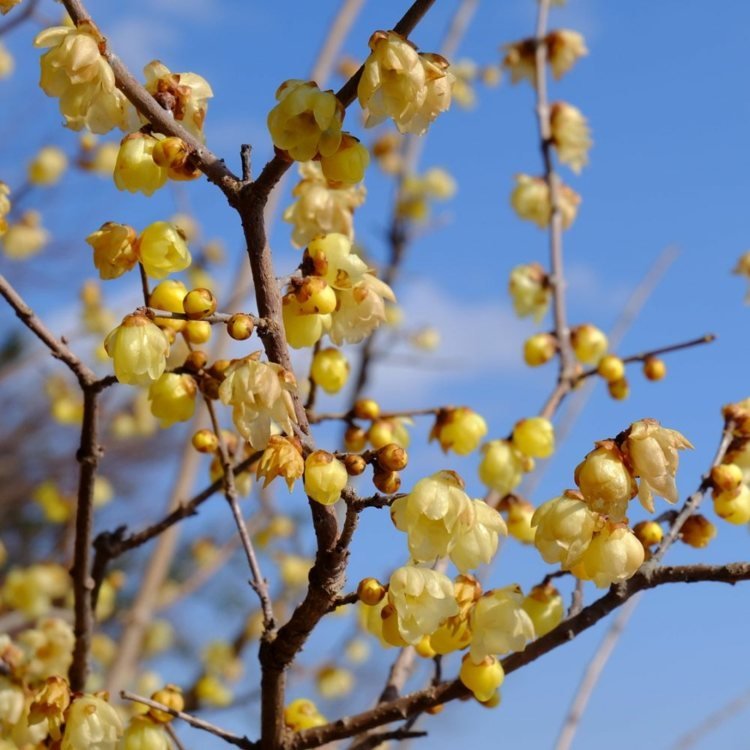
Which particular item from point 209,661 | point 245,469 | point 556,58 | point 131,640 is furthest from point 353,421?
point 209,661

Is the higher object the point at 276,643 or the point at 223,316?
the point at 223,316

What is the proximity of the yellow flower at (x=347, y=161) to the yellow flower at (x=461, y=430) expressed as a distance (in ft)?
1.79

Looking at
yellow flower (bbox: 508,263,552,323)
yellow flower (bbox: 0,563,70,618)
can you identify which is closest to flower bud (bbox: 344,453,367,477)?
yellow flower (bbox: 508,263,552,323)

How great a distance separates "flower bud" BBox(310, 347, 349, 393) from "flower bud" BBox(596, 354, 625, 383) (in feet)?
1.63

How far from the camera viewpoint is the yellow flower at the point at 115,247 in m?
1.05

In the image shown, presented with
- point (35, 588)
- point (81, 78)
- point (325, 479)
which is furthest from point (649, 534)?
point (35, 588)

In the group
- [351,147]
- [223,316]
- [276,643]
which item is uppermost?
[351,147]

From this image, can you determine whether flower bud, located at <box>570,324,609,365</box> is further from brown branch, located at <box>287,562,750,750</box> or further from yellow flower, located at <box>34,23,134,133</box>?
yellow flower, located at <box>34,23,134,133</box>

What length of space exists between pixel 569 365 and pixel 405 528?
3.02 feet

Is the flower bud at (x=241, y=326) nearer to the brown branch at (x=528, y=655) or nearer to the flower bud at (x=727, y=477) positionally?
the brown branch at (x=528, y=655)

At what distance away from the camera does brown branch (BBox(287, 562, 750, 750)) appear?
100 centimetres

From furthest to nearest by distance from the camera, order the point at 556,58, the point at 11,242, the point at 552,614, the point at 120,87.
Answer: the point at 11,242 < the point at 556,58 < the point at 552,614 < the point at 120,87

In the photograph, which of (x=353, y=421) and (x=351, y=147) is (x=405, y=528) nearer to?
(x=351, y=147)

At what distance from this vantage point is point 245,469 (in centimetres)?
141
